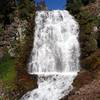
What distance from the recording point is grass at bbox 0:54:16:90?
3634 cm

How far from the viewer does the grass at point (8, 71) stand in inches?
1431

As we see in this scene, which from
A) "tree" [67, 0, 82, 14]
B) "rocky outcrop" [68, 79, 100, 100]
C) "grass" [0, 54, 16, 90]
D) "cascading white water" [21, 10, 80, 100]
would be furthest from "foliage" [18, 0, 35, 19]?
"rocky outcrop" [68, 79, 100, 100]

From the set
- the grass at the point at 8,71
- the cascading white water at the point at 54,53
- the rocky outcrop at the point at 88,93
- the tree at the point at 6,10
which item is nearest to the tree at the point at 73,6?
the cascading white water at the point at 54,53

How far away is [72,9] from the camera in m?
45.4

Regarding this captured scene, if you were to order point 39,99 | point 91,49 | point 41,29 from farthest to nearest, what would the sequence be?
1. point 41,29
2. point 91,49
3. point 39,99

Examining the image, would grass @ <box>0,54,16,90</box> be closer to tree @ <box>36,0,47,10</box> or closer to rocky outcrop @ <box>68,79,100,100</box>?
rocky outcrop @ <box>68,79,100,100</box>

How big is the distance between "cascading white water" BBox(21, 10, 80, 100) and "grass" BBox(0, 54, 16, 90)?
5.92 ft

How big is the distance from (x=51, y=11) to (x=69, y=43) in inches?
214

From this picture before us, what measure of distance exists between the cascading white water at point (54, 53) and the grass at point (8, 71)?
1805 mm

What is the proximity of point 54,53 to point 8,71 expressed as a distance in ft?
16.4

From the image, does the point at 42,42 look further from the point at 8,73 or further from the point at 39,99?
the point at 39,99

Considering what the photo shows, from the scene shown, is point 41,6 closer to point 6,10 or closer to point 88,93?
point 6,10

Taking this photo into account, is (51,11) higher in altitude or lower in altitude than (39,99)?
higher

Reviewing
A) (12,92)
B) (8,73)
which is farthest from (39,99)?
(8,73)
